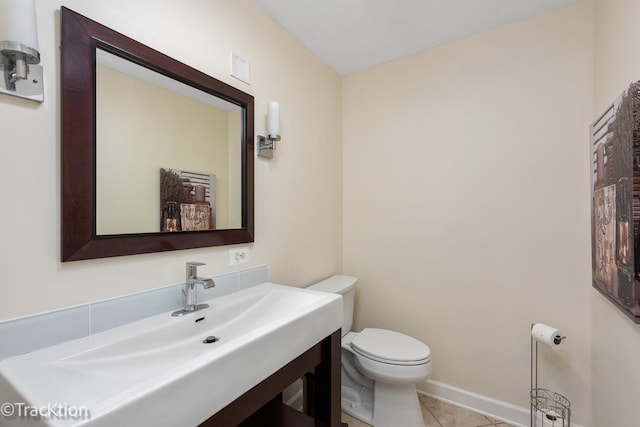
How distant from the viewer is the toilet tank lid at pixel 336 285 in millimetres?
1768

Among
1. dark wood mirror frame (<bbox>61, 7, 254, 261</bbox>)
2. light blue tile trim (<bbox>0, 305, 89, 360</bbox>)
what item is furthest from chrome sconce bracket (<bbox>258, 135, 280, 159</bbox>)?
light blue tile trim (<bbox>0, 305, 89, 360</bbox>)

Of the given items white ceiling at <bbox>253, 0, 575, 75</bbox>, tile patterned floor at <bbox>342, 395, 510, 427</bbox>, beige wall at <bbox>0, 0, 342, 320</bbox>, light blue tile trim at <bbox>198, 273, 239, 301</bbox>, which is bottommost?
tile patterned floor at <bbox>342, 395, 510, 427</bbox>

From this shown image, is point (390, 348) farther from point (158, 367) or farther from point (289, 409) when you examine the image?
point (158, 367)

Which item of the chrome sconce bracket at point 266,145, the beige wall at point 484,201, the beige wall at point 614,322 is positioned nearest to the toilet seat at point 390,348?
the beige wall at point 484,201

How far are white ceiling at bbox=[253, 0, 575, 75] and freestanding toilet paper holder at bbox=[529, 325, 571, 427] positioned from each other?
69.5 inches

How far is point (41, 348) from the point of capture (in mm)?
783

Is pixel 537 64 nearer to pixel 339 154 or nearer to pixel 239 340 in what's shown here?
pixel 339 154

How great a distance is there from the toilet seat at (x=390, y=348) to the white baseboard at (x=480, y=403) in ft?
1.45

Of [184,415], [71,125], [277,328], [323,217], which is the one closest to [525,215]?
[323,217]

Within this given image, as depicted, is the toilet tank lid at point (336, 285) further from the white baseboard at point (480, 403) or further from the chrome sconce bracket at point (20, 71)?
the chrome sconce bracket at point (20, 71)

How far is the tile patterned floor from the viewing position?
164cm

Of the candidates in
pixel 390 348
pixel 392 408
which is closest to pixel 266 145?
pixel 390 348

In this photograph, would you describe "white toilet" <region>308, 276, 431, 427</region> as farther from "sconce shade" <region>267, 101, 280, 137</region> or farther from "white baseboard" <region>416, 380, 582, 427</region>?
"sconce shade" <region>267, 101, 280, 137</region>

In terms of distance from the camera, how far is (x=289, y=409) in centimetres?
138
